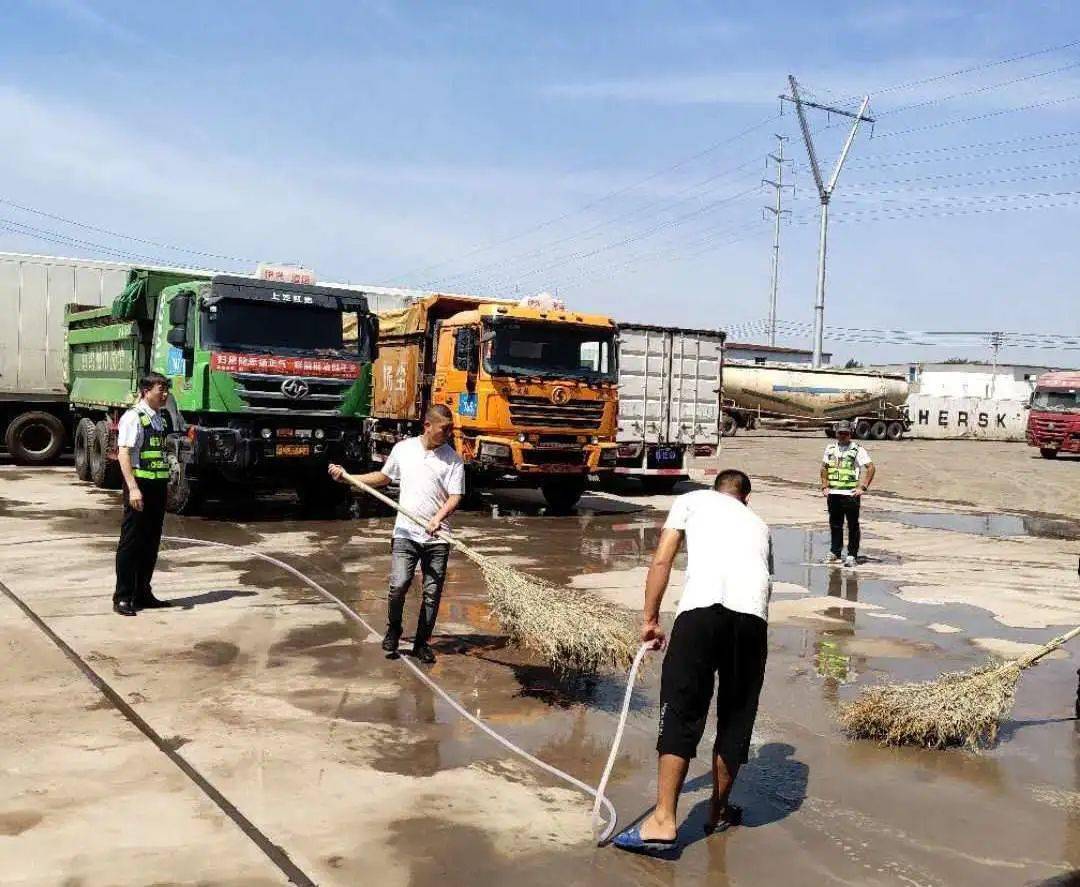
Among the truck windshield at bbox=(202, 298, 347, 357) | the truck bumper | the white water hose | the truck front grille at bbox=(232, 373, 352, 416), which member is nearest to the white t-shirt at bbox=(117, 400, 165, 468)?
the white water hose

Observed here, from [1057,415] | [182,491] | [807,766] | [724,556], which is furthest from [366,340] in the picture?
[1057,415]

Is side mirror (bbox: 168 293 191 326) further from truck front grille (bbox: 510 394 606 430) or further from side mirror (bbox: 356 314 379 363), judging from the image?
truck front grille (bbox: 510 394 606 430)

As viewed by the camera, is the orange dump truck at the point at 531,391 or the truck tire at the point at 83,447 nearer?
the orange dump truck at the point at 531,391

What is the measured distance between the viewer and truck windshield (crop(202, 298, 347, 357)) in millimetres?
13031

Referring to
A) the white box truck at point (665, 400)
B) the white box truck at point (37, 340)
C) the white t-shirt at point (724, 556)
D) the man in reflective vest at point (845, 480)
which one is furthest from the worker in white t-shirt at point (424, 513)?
the white box truck at point (37, 340)

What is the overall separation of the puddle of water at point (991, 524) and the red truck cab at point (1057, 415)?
18311mm

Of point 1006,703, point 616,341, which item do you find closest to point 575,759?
point 1006,703

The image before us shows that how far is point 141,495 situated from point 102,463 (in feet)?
31.4

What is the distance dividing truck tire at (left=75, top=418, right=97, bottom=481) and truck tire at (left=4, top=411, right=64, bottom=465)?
2.39m

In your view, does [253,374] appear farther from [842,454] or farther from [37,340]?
[37,340]

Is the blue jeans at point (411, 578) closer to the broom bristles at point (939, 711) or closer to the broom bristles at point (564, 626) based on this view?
the broom bristles at point (564, 626)

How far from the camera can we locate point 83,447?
708 inches

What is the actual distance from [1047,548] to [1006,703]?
32.0ft

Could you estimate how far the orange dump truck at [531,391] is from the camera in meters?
14.9
